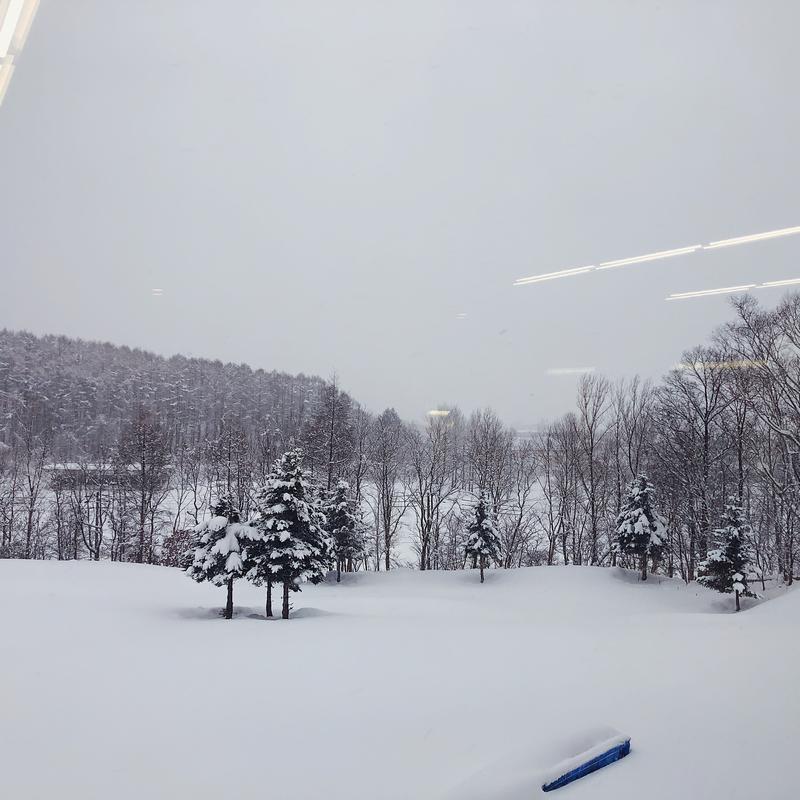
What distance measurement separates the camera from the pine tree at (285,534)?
14938 millimetres

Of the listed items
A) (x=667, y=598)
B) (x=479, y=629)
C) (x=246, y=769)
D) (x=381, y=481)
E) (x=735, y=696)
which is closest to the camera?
(x=246, y=769)

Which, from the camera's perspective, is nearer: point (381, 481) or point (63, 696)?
point (63, 696)

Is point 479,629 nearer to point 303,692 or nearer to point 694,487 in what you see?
point 303,692

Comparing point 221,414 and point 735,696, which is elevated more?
point 221,414

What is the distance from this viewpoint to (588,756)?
391 centimetres

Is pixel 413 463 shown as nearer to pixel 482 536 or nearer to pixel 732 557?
pixel 482 536

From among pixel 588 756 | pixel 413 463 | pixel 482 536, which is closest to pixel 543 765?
pixel 588 756

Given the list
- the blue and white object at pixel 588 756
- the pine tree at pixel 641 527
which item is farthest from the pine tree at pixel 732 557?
the blue and white object at pixel 588 756

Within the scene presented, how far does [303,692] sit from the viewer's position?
6.49m

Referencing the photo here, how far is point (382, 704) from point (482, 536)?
18646 mm

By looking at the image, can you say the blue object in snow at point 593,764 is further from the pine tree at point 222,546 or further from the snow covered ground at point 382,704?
the pine tree at point 222,546

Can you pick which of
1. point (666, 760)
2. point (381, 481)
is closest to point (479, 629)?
point (666, 760)

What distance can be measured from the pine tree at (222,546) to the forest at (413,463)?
6.73m

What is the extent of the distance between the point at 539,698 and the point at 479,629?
550 cm
